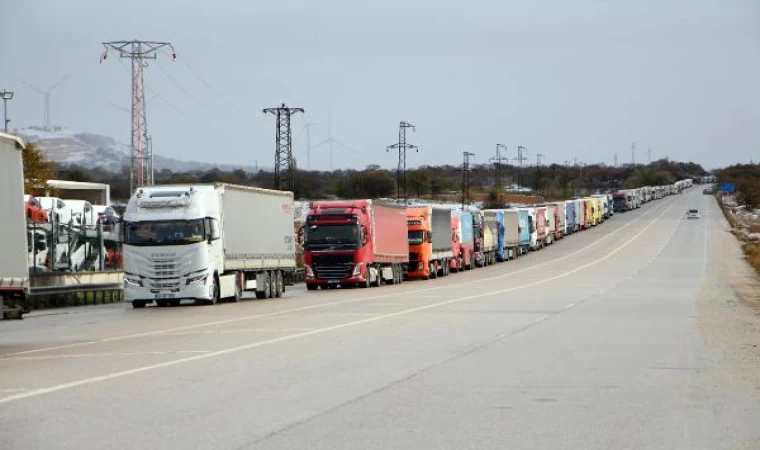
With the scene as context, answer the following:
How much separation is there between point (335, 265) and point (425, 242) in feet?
43.3

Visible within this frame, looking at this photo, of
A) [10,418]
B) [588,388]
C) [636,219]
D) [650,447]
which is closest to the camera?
[650,447]

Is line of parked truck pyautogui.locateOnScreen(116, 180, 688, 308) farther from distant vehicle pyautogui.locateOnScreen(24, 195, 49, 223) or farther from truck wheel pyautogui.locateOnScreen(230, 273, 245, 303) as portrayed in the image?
distant vehicle pyautogui.locateOnScreen(24, 195, 49, 223)

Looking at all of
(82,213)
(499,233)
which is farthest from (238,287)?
(499,233)

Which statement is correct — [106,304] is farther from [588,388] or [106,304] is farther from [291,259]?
[588,388]

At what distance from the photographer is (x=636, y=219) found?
15575cm

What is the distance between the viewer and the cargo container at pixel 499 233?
88.5 m

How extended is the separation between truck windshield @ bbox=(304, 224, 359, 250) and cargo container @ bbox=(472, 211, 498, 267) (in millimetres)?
29594

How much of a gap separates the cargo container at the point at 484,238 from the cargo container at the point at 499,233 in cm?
26

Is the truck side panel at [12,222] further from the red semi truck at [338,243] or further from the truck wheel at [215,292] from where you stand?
the red semi truck at [338,243]

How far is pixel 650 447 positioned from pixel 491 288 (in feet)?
124

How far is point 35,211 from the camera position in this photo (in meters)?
46.3

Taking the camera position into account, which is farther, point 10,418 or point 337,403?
point 337,403

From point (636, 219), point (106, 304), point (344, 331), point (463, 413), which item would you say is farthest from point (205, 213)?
point (636, 219)

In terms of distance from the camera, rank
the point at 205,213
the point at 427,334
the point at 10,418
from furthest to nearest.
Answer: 1. the point at 205,213
2. the point at 427,334
3. the point at 10,418
